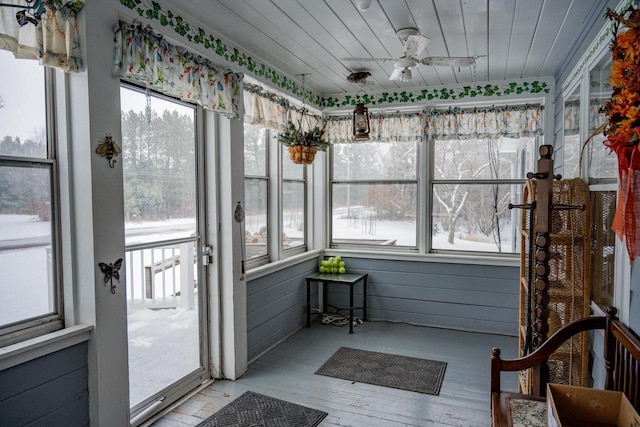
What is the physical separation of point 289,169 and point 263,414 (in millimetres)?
2478

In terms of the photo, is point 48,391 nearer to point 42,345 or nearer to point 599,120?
point 42,345

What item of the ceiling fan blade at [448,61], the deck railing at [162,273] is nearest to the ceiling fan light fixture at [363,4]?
the ceiling fan blade at [448,61]

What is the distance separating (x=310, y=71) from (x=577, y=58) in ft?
7.23

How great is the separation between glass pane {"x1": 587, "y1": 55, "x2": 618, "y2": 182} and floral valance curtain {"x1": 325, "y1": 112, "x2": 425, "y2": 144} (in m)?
1.98

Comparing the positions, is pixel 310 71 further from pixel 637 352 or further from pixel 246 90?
pixel 637 352

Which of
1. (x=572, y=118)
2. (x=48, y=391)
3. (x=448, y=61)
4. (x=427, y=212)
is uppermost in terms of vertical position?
(x=448, y=61)

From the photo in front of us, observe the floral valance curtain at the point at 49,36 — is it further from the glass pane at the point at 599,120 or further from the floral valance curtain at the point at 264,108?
the glass pane at the point at 599,120

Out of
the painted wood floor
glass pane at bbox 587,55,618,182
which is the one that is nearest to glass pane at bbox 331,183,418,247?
the painted wood floor

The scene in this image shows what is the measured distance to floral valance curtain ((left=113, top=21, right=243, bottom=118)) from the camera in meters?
2.22

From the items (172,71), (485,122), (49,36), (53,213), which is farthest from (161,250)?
(485,122)

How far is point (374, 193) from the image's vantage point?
193 inches

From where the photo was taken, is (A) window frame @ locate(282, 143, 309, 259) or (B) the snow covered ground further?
(A) window frame @ locate(282, 143, 309, 259)

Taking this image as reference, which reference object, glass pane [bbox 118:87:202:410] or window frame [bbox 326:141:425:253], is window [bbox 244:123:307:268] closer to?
window frame [bbox 326:141:425:253]

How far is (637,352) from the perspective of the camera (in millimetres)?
1540
